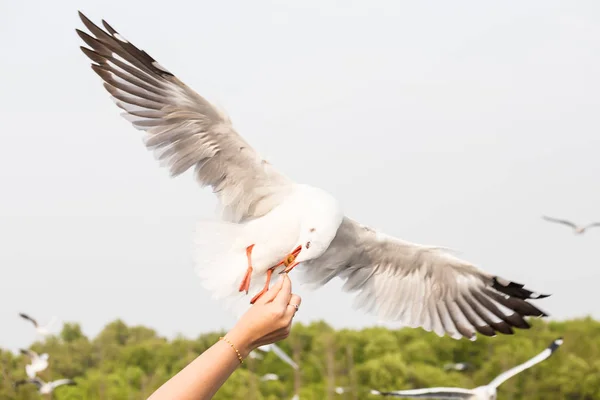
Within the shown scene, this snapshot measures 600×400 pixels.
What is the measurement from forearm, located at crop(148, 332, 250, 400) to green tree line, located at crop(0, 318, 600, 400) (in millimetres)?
18343

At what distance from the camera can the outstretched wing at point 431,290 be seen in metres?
3.63

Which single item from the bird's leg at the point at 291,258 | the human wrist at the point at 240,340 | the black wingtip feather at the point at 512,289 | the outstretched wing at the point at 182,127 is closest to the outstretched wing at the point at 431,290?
the black wingtip feather at the point at 512,289

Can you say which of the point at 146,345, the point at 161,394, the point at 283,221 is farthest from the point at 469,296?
the point at 146,345

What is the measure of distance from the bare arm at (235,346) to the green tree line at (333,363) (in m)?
18.2

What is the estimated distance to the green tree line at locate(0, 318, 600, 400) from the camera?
67.1ft

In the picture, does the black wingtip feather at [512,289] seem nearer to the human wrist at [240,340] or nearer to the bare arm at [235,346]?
the bare arm at [235,346]

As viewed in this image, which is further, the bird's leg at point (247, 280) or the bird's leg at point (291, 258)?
the bird's leg at point (247, 280)

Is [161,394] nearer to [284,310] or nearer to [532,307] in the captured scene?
[284,310]

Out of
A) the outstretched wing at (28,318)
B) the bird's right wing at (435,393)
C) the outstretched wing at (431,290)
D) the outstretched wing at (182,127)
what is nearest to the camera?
the outstretched wing at (182,127)

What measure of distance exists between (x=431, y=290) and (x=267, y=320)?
249 cm

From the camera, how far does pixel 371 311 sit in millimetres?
3803

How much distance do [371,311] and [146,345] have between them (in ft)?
77.7

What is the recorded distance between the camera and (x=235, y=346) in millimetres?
1277

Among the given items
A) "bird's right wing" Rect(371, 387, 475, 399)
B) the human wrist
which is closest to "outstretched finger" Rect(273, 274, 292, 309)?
the human wrist
